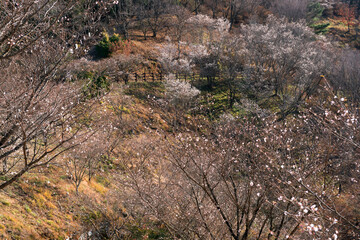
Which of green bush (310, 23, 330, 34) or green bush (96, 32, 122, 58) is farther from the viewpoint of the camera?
green bush (310, 23, 330, 34)

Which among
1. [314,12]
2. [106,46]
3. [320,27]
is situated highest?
[314,12]

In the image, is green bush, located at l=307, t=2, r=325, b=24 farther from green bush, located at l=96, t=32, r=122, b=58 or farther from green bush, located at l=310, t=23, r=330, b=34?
green bush, located at l=96, t=32, r=122, b=58

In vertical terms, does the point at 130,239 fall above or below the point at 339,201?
above

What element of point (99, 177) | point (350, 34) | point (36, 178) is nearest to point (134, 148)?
point (99, 177)

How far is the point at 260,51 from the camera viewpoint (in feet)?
84.1

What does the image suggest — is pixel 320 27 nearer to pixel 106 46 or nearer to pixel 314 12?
pixel 314 12

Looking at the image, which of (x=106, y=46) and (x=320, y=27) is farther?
(x=320, y=27)

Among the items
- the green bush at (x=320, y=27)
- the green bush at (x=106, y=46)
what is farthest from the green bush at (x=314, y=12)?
the green bush at (x=106, y=46)

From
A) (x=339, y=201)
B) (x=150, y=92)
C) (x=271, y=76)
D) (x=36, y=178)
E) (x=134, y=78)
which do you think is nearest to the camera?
(x=36, y=178)

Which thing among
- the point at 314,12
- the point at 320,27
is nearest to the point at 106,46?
the point at 320,27

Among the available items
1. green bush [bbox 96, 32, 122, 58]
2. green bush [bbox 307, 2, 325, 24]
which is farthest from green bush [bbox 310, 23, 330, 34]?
green bush [bbox 96, 32, 122, 58]

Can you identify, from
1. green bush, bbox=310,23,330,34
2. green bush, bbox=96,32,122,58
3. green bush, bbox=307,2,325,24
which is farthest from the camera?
green bush, bbox=307,2,325,24

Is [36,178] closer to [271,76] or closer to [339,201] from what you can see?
[339,201]

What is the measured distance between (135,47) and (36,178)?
21370mm
